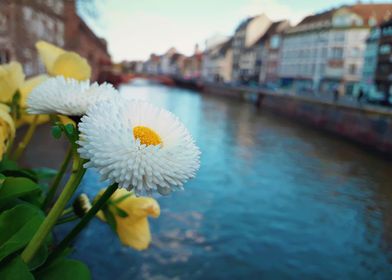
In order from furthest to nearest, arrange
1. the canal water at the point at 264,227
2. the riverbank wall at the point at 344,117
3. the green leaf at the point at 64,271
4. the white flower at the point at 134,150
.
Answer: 1. the riverbank wall at the point at 344,117
2. the canal water at the point at 264,227
3. the green leaf at the point at 64,271
4. the white flower at the point at 134,150

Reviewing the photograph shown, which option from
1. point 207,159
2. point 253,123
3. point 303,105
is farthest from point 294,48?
point 207,159

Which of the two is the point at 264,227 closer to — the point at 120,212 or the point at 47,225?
the point at 120,212

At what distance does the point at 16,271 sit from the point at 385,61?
40.4m

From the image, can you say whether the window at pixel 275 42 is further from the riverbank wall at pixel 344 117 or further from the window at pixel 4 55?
the window at pixel 4 55

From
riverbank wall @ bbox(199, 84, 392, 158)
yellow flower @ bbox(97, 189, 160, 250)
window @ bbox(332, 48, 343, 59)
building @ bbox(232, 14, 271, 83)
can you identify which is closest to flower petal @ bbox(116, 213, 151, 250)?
yellow flower @ bbox(97, 189, 160, 250)

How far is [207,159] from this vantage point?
15.2 metres

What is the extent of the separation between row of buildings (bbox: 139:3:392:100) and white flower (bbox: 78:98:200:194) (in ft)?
128

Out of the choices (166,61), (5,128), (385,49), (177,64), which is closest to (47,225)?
(5,128)

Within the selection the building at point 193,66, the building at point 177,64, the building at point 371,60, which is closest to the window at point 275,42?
the building at point 371,60

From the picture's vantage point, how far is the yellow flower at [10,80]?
1062mm

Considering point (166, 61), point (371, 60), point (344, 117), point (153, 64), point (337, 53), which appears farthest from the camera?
point (153, 64)

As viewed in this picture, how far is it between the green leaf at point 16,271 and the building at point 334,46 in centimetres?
4897

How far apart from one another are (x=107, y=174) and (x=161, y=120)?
0.51ft

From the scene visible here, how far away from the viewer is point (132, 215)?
3.56 feet
